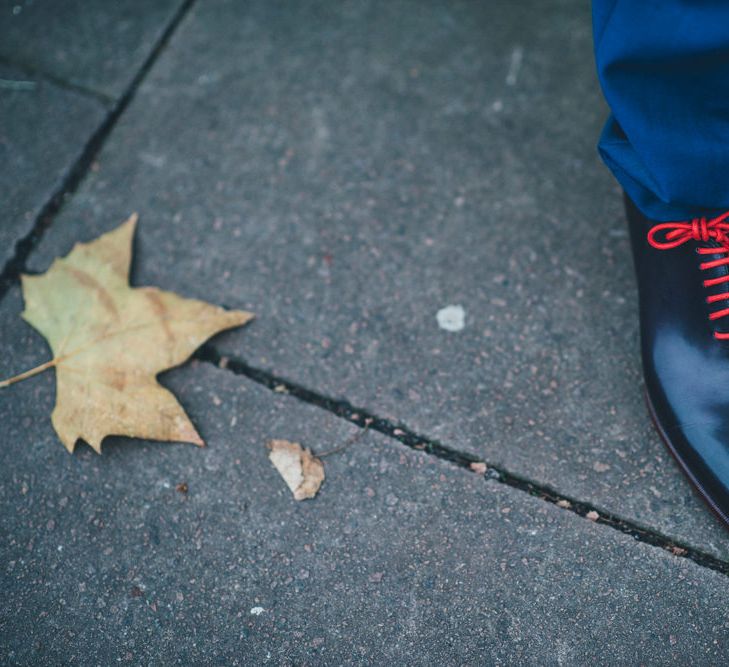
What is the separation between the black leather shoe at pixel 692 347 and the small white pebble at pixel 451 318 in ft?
1.25

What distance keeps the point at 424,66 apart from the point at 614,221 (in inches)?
26.7

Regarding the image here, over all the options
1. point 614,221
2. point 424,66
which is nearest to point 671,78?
point 614,221

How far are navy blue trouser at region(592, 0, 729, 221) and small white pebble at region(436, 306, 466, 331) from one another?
1.50 feet

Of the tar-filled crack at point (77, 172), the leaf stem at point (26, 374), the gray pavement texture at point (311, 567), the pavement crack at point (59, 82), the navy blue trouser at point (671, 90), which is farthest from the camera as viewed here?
the pavement crack at point (59, 82)

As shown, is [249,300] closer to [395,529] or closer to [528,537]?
[395,529]

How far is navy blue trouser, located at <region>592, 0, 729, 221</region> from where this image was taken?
0.99 m

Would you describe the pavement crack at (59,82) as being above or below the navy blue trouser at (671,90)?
below

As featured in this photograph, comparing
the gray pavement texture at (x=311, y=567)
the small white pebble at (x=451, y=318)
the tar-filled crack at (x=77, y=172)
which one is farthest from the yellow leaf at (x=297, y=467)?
the tar-filled crack at (x=77, y=172)

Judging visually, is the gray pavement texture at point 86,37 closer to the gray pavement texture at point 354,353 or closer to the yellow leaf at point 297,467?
the gray pavement texture at point 354,353

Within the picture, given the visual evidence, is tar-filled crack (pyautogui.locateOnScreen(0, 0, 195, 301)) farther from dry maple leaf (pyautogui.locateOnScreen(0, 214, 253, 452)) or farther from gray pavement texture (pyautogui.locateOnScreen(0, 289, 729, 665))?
gray pavement texture (pyautogui.locateOnScreen(0, 289, 729, 665))

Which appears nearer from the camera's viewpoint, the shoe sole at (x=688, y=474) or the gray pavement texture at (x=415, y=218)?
the shoe sole at (x=688, y=474)

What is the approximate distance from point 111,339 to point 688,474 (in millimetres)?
1191

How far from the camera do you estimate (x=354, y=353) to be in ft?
4.69

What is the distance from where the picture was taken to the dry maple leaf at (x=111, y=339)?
51.7 inches
